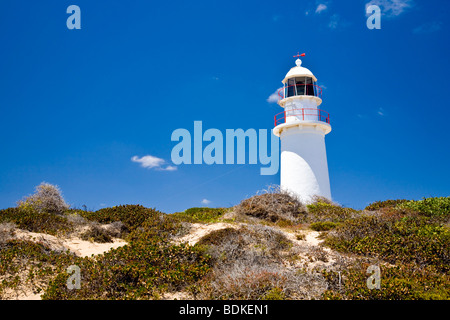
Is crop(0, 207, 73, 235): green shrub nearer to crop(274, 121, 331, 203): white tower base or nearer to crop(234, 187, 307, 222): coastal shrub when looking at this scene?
crop(234, 187, 307, 222): coastal shrub

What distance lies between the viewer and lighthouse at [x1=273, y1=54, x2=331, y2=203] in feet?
72.0

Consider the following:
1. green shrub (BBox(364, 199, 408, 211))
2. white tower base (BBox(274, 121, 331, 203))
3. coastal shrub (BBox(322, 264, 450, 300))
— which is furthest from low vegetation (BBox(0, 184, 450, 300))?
white tower base (BBox(274, 121, 331, 203))

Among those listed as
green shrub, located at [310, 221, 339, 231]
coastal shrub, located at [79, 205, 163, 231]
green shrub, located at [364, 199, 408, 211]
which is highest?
green shrub, located at [364, 199, 408, 211]

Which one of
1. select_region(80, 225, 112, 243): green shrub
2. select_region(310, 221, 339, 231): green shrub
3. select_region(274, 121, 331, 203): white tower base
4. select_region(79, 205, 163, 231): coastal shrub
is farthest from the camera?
select_region(274, 121, 331, 203): white tower base

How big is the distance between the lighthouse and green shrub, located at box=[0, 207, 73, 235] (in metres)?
12.9

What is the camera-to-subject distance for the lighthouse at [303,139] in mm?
21938

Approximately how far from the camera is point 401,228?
419 inches

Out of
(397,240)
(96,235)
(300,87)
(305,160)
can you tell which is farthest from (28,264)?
(300,87)

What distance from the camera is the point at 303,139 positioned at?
73.6ft

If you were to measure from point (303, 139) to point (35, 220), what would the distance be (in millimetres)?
15524

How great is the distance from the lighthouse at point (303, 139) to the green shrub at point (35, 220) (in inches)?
510
